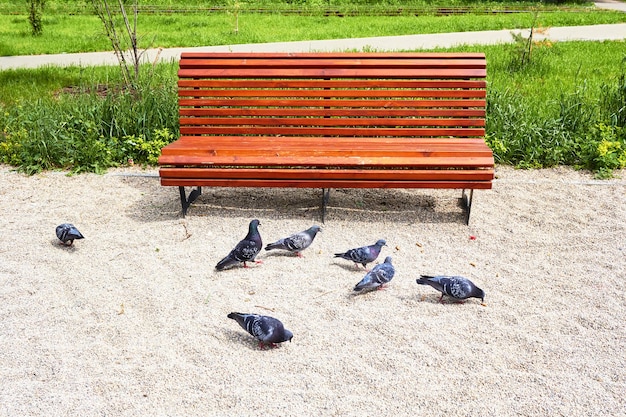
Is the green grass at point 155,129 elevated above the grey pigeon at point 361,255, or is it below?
above

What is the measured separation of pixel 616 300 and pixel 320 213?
7.59 ft

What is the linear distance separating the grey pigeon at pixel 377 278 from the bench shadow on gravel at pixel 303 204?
1.26 m

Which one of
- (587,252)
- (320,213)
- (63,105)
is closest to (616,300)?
(587,252)

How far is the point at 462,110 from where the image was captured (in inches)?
232

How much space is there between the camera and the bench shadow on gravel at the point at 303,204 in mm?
5770

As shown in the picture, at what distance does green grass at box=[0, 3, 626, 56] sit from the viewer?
12.7 meters

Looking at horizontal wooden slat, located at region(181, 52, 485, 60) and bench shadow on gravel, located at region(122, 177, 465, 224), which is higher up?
horizontal wooden slat, located at region(181, 52, 485, 60)

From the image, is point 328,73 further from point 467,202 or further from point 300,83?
point 467,202

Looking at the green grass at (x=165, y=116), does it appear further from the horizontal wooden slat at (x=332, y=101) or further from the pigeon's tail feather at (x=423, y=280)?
the pigeon's tail feather at (x=423, y=280)

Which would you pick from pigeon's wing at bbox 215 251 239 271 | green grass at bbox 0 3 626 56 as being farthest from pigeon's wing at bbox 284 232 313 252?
green grass at bbox 0 3 626 56

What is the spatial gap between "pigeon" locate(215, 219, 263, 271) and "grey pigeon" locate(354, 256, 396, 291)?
29.3 inches

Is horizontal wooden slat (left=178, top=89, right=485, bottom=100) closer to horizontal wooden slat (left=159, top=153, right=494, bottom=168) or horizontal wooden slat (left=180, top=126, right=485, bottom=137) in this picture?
horizontal wooden slat (left=180, top=126, right=485, bottom=137)

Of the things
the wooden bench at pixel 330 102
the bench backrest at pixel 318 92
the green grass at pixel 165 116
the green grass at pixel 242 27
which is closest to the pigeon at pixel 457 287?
the wooden bench at pixel 330 102

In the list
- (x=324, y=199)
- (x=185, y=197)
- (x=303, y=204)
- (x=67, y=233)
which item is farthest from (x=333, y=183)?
(x=67, y=233)
